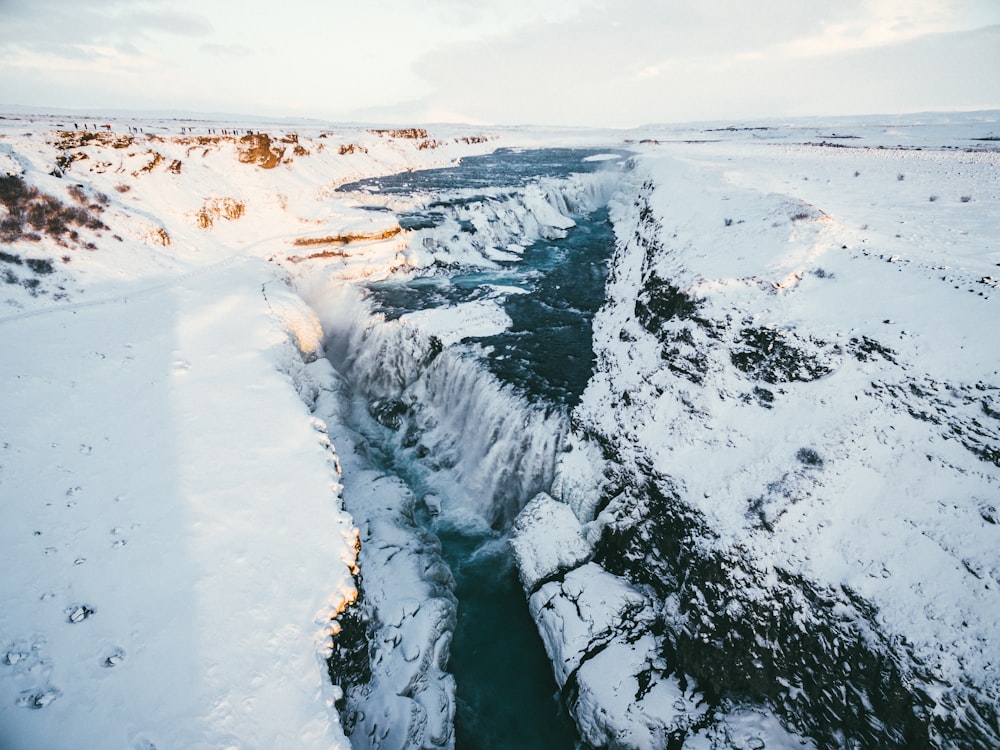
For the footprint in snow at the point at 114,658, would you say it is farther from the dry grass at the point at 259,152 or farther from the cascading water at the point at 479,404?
the dry grass at the point at 259,152

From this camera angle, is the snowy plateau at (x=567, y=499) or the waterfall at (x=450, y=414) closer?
the snowy plateau at (x=567, y=499)

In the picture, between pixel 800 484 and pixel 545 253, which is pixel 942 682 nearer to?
pixel 800 484

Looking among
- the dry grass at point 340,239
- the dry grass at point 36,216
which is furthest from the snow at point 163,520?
the dry grass at point 340,239

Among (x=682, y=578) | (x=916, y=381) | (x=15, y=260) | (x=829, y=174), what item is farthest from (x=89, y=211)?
(x=829, y=174)

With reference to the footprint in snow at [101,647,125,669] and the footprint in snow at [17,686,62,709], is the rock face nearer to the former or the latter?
the footprint in snow at [101,647,125,669]

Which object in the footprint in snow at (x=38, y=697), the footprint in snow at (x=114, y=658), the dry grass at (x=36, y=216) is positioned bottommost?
the footprint in snow at (x=114, y=658)

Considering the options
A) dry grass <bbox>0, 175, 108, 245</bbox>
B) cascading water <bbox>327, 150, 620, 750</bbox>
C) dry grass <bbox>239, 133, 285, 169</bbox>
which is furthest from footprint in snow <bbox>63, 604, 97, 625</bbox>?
dry grass <bbox>239, 133, 285, 169</bbox>

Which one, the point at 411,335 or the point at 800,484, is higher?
the point at 800,484
